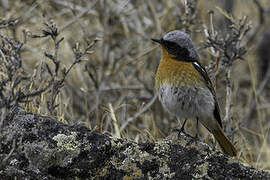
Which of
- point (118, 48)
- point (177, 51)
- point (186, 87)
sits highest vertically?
point (177, 51)

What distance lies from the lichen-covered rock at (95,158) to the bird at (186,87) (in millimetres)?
1258

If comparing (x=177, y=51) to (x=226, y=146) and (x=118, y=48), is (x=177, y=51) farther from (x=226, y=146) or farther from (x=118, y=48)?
(x=118, y=48)

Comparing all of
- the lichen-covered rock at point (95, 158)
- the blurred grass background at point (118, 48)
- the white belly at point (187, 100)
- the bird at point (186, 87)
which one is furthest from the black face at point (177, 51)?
the blurred grass background at point (118, 48)

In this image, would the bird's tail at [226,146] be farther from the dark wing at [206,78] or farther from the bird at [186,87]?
the dark wing at [206,78]

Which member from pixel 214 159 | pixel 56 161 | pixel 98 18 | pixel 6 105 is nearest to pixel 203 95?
pixel 214 159

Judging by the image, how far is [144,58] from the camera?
27.9 feet

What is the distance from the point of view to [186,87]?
4.48 meters

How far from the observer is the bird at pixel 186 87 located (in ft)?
14.7

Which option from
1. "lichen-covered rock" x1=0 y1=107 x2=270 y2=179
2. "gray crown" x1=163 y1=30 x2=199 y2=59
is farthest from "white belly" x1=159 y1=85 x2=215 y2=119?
"lichen-covered rock" x1=0 y1=107 x2=270 y2=179

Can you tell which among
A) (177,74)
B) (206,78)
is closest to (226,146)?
(206,78)

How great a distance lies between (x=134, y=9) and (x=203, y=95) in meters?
4.30

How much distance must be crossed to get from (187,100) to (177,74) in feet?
0.93

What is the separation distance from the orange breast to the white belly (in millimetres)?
55

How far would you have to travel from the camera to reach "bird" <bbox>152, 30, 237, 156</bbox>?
4480mm
